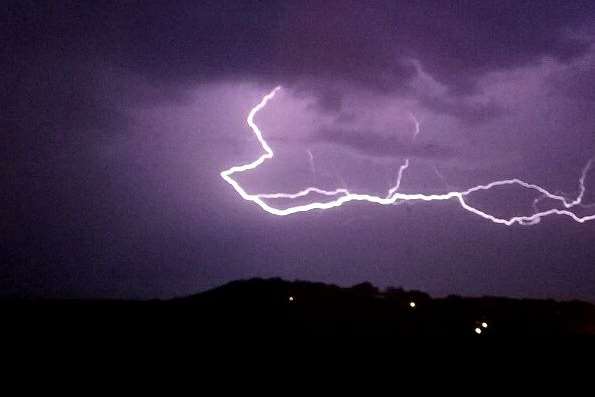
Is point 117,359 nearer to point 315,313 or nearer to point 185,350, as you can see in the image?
point 185,350

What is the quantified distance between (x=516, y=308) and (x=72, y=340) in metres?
22.9

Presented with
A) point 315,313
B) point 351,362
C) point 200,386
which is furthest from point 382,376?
point 315,313

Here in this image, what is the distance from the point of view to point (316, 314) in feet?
75.7

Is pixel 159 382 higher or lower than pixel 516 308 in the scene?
lower

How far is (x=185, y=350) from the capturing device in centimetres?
1167

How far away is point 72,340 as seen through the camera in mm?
12680

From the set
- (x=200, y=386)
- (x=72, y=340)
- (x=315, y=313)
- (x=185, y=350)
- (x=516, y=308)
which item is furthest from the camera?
(x=516, y=308)

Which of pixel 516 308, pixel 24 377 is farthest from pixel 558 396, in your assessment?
pixel 516 308

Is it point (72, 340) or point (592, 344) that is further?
point (592, 344)

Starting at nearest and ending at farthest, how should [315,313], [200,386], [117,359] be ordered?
[200,386], [117,359], [315,313]

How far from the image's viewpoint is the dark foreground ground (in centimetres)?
1560

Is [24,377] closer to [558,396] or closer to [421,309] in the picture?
[558,396]

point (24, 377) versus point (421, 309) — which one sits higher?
point (421, 309)

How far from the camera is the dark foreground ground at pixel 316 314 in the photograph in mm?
15599
